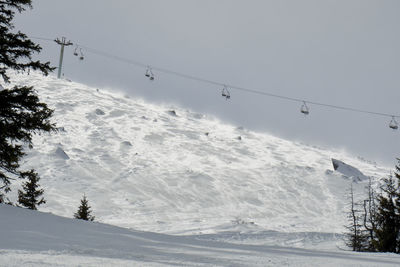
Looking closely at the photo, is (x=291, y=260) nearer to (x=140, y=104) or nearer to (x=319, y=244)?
(x=319, y=244)

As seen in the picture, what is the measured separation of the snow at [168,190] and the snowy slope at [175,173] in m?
0.24

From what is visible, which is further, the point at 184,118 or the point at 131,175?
the point at 184,118

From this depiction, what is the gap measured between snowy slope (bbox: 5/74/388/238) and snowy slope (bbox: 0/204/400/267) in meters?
38.6

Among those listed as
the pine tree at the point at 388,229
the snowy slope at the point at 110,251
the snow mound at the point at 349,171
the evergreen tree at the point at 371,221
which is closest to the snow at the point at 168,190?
the snowy slope at the point at 110,251

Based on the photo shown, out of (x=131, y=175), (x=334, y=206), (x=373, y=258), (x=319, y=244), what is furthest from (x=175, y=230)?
(x=373, y=258)

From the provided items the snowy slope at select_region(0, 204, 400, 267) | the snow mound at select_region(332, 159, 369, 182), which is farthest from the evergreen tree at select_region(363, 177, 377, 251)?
the snow mound at select_region(332, 159, 369, 182)

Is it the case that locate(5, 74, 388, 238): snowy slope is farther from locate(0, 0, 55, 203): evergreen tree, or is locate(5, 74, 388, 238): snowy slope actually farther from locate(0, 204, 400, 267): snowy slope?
locate(0, 204, 400, 267): snowy slope

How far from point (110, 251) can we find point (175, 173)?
65076mm

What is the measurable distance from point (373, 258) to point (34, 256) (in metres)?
7.04

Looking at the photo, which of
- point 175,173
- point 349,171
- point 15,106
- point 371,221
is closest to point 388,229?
point 371,221

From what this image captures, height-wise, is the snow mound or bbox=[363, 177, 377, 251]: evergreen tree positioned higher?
the snow mound

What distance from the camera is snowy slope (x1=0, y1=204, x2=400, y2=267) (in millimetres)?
6281

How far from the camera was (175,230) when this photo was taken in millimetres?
48062

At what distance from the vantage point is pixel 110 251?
7301 mm
